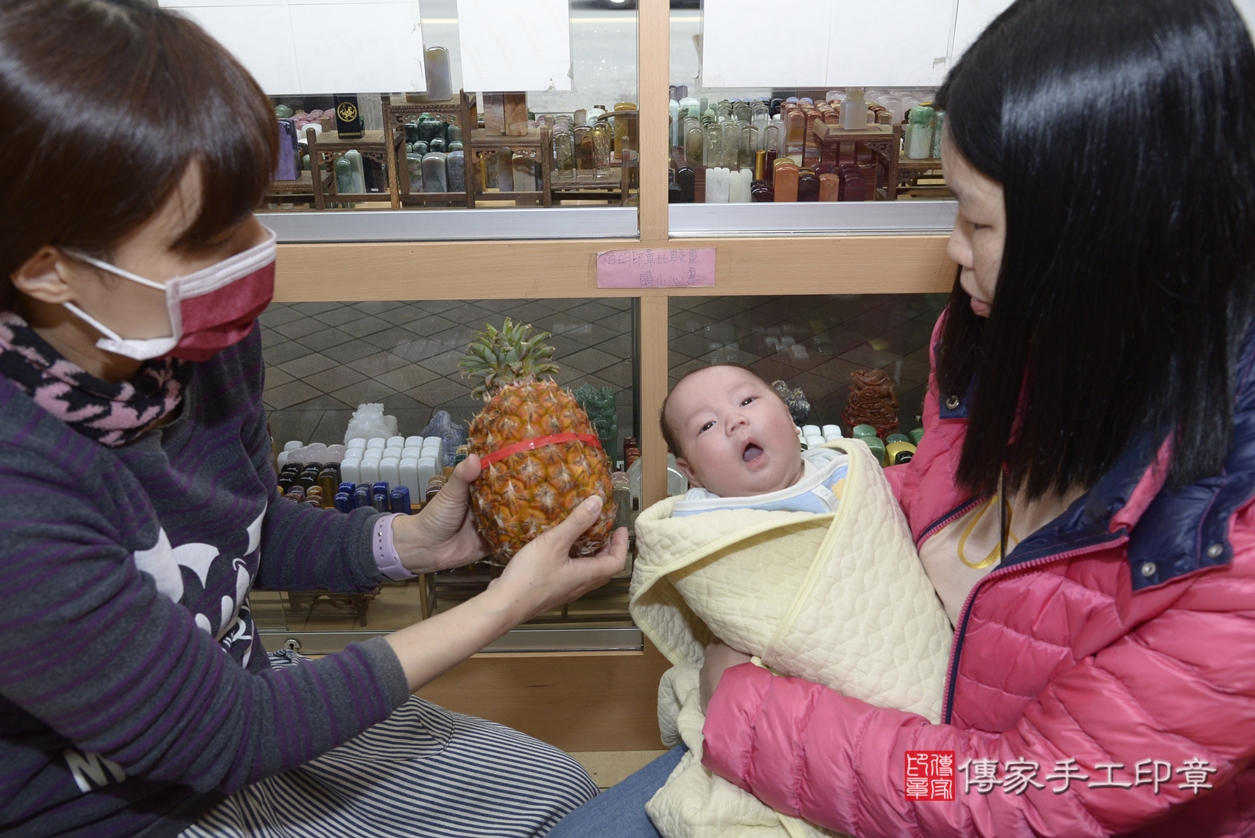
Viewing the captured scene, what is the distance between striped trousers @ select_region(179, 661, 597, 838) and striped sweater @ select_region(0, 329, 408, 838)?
4.6 inches

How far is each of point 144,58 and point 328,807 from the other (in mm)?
1105

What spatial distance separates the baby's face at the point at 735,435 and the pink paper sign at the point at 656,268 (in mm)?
431

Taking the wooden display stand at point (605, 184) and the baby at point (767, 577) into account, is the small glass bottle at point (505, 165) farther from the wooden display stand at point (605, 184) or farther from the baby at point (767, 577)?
the baby at point (767, 577)

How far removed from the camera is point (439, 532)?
1.64 metres

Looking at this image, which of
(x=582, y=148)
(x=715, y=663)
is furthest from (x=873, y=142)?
(x=715, y=663)

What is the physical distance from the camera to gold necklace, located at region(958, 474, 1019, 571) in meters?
1.44

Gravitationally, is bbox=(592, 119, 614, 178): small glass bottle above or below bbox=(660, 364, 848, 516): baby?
above

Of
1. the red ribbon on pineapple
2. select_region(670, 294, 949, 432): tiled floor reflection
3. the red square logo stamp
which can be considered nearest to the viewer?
the red square logo stamp

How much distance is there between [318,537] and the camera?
5.35 feet

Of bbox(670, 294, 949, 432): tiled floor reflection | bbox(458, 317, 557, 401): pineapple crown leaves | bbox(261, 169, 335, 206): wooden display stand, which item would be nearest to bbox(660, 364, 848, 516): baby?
bbox(458, 317, 557, 401): pineapple crown leaves

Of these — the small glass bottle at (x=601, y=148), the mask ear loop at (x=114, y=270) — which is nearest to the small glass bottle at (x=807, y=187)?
the small glass bottle at (x=601, y=148)

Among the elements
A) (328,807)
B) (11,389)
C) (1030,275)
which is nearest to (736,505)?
(1030,275)

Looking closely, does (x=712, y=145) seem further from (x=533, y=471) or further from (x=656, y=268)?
(x=533, y=471)

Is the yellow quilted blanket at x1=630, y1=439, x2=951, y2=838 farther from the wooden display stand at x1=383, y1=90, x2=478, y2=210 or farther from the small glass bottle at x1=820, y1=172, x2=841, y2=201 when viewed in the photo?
the wooden display stand at x1=383, y1=90, x2=478, y2=210
